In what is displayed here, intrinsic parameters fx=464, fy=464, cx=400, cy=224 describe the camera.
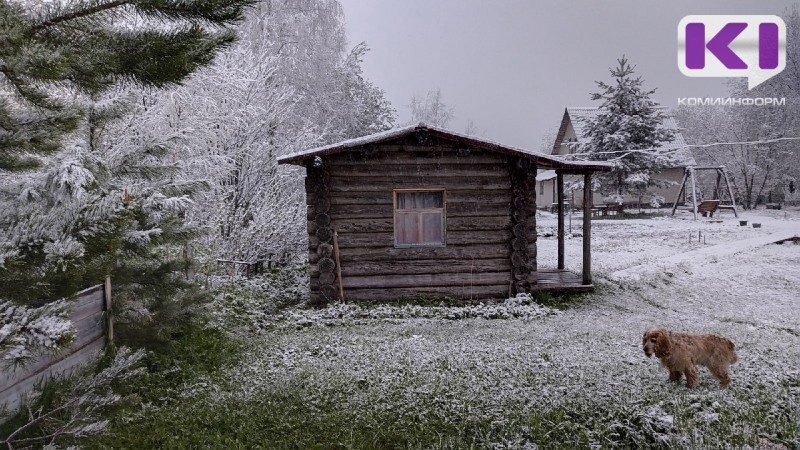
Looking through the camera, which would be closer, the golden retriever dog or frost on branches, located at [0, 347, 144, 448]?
frost on branches, located at [0, 347, 144, 448]

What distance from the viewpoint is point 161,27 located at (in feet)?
8.46

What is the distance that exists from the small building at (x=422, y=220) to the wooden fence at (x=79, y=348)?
6.24m

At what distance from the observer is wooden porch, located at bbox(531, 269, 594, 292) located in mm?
11884

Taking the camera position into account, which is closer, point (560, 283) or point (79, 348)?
point (79, 348)

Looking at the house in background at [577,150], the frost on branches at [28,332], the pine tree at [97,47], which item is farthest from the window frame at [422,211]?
the house in background at [577,150]

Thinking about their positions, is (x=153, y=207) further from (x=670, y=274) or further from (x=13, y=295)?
(x=670, y=274)

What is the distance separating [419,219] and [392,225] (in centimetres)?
70

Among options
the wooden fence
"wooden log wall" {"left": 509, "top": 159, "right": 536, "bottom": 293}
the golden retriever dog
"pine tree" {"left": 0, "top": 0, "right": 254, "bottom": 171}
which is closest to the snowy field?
the golden retriever dog

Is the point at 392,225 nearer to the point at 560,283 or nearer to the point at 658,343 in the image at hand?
the point at 560,283

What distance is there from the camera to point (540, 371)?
20.2 ft

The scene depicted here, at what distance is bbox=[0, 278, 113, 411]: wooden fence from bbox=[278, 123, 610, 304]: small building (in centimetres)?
624

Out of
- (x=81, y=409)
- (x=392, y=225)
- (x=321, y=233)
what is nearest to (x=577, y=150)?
(x=392, y=225)

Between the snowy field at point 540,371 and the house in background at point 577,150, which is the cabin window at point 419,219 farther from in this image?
the house in background at point 577,150

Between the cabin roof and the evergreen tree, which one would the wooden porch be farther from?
the evergreen tree
